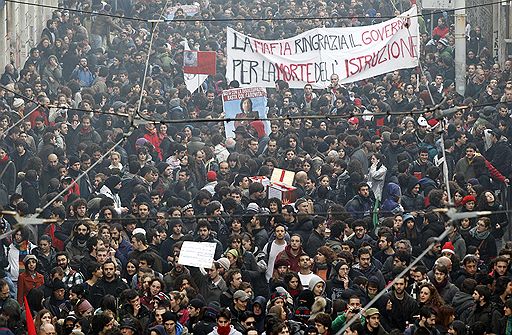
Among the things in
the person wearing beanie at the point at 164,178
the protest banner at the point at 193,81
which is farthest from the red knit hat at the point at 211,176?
the protest banner at the point at 193,81

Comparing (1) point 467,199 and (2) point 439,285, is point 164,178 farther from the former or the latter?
(2) point 439,285

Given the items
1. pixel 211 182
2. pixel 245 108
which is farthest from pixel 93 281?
pixel 245 108

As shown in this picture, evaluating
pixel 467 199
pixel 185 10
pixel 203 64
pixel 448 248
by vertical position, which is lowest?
pixel 448 248

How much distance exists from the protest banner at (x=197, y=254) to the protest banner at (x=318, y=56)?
9.63m

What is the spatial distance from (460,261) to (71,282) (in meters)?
3.58

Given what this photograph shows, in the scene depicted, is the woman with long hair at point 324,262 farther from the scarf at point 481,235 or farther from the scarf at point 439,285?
the scarf at point 481,235

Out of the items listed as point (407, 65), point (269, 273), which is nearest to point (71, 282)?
point (269, 273)

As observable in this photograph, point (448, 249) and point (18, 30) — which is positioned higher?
point (18, 30)

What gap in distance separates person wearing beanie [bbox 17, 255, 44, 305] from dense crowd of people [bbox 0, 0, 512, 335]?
20 millimetres

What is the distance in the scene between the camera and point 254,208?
66.1ft

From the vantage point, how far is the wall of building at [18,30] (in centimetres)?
3316

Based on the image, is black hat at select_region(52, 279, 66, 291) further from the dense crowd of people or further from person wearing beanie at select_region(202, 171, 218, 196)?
person wearing beanie at select_region(202, 171, 218, 196)

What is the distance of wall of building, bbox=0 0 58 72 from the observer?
33.2 m

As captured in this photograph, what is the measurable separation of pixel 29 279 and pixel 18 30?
17641 millimetres
